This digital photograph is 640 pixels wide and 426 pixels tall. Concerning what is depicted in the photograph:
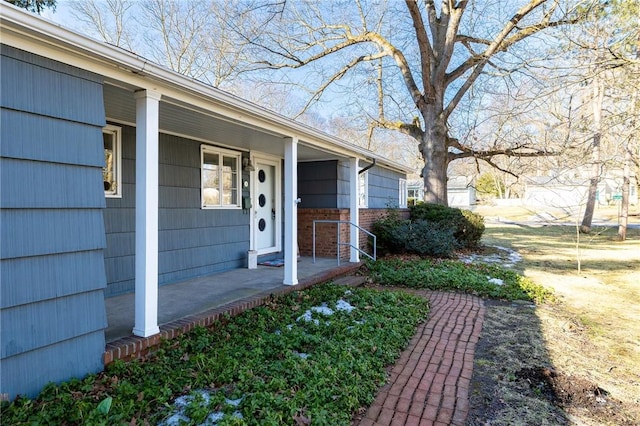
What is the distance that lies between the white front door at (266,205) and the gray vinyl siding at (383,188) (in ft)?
10.4

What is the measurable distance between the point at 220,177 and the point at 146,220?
11.0ft

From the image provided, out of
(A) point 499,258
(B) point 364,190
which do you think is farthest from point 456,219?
(B) point 364,190

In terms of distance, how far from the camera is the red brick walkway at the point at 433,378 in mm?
2646

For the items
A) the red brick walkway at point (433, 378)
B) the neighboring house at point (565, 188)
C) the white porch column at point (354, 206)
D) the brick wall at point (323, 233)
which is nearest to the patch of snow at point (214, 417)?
the red brick walkway at point (433, 378)

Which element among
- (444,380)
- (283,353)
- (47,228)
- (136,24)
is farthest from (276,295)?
(136,24)

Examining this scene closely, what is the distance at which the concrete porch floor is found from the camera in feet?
12.6

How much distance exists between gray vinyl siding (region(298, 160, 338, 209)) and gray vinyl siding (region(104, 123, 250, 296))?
7.96 ft

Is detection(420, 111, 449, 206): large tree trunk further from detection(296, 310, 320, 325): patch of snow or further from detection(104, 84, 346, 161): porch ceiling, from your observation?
detection(296, 310, 320, 325): patch of snow

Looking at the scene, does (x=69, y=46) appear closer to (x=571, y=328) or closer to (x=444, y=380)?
(x=444, y=380)

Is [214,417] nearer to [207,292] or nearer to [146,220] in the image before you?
[146,220]

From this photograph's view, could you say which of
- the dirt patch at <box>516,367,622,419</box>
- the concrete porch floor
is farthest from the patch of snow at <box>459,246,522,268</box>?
the dirt patch at <box>516,367,622,419</box>

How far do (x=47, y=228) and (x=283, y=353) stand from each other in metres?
2.04

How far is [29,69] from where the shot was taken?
98.7 inches

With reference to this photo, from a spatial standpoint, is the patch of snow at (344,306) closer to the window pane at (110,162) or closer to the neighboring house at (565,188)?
the window pane at (110,162)
